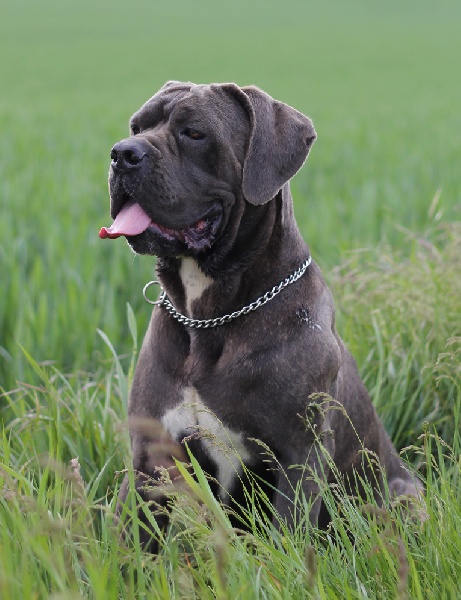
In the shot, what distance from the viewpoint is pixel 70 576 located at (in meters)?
2.00

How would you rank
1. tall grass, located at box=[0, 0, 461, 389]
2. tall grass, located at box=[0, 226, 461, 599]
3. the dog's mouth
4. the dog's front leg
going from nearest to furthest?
1. tall grass, located at box=[0, 226, 461, 599]
2. the dog's front leg
3. the dog's mouth
4. tall grass, located at box=[0, 0, 461, 389]

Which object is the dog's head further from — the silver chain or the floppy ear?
the silver chain

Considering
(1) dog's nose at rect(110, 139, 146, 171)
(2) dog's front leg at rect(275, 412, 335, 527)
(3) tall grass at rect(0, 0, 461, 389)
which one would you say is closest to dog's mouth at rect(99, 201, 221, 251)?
(1) dog's nose at rect(110, 139, 146, 171)

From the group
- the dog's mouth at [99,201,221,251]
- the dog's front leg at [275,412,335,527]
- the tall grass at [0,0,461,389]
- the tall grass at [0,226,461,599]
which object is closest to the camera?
the tall grass at [0,226,461,599]

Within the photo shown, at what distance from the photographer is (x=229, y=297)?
287 centimetres

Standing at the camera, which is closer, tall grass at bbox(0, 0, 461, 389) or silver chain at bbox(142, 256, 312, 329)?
silver chain at bbox(142, 256, 312, 329)

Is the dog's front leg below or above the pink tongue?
below

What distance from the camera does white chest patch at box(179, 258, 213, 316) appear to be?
9.57 ft

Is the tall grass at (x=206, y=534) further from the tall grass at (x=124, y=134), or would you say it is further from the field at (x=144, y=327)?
the tall grass at (x=124, y=134)

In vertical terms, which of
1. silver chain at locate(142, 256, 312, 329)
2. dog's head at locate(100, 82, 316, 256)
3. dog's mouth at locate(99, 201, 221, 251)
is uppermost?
dog's head at locate(100, 82, 316, 256)

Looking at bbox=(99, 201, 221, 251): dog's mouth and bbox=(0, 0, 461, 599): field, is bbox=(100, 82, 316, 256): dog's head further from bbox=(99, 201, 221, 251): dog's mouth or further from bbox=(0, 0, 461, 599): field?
bbox=(0, 0, 461, 599): field

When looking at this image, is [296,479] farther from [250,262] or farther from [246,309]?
[250,262]

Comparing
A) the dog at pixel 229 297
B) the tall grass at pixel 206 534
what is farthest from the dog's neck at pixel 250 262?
the tall grass at pixel 206 534

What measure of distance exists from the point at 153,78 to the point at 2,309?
2508cm
